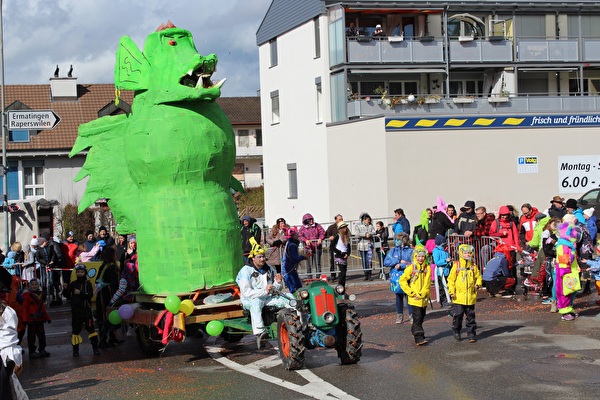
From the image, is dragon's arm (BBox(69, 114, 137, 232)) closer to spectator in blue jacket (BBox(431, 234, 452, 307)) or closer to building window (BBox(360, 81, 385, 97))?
spectator in blue jacket (BBox(431, 234, 452, 307))

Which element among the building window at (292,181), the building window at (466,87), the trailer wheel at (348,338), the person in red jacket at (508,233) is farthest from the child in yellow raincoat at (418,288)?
the building window at (292,181)

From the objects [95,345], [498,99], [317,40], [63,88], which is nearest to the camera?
[95,345]

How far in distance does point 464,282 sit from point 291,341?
3.14 m

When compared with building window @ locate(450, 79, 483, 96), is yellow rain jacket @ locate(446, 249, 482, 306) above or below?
below

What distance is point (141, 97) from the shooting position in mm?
13227

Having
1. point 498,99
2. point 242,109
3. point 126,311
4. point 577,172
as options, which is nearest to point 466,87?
point 498,99

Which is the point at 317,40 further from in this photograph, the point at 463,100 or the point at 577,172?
the point at 577,172

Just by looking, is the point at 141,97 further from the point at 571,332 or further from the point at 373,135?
the point at 373,135

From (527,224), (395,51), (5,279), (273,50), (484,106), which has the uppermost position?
(273,50)

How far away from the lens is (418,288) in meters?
12.9

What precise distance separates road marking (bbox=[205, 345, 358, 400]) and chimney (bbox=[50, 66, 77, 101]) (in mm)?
37333

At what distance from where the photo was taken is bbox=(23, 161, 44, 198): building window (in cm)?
4531

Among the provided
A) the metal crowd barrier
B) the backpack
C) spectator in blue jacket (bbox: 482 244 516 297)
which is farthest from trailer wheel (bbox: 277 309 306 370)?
the metal crowd barrier

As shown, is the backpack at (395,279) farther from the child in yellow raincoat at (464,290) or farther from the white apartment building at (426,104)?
the white apartment building at (426,104)
